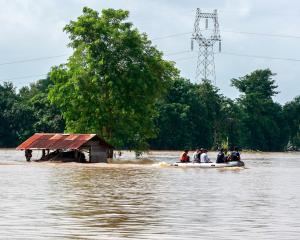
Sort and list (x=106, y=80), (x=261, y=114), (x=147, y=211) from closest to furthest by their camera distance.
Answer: (x=147, y=211), (x=106, y=80), (x=261, y=114)

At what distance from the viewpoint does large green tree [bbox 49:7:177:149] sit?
294 ft

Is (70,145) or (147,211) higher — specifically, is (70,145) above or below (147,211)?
above

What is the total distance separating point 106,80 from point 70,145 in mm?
15598

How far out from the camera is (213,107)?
533ft

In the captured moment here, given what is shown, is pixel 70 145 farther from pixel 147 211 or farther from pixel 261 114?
pixel 261 114

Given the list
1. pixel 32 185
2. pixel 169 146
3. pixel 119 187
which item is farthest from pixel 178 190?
pixel 169 146

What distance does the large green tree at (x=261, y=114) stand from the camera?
17612 centimetres

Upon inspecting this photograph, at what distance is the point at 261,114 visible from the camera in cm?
18400

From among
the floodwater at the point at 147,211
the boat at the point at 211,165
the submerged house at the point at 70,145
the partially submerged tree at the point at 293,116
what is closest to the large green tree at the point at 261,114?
the partially submerged tree at the point at 293,116

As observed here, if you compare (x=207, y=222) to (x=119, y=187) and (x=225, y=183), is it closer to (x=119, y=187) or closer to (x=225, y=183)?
(x=119, y=187)

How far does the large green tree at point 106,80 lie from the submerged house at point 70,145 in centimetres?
918

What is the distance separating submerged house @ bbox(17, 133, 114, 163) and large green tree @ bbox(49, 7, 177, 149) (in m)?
9.18

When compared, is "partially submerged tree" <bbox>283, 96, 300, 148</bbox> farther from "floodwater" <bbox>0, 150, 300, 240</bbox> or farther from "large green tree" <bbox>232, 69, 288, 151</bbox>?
"floodwater" <bbox>0, 150, 300, 240</bbox>

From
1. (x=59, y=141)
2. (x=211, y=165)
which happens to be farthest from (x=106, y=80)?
(x=211, y=165)
